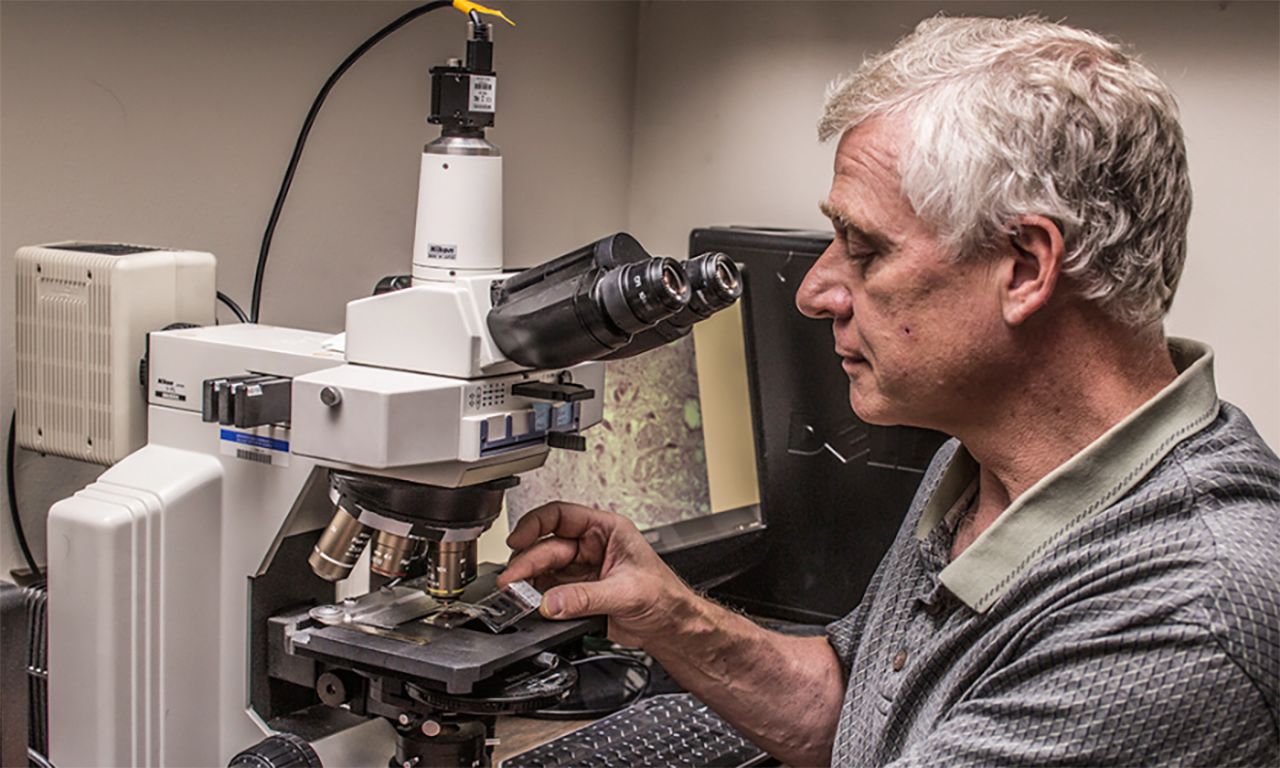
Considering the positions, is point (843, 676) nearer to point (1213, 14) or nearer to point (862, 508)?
point (862, 508)

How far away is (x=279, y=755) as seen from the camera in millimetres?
1261

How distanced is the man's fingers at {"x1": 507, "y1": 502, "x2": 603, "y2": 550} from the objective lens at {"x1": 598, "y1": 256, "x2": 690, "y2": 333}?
0.41 metres

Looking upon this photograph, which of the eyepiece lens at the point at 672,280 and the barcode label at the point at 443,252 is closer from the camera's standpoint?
the eyepiece lens at the point at 672,280

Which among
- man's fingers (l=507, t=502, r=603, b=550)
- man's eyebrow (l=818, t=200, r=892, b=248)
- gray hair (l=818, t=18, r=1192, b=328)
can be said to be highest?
gray hair (l=818, t=18, r=1192, b=328)

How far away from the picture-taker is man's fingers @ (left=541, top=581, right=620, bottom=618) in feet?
4.39

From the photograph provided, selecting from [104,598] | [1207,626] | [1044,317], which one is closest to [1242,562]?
[1207,626]

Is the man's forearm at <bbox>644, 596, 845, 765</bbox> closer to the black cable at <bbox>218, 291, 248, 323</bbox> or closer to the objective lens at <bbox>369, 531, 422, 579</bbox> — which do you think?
the objective lens at <bbox>369, 531, 422, 579</bbox>

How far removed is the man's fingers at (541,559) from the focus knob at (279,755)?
0.24 metres

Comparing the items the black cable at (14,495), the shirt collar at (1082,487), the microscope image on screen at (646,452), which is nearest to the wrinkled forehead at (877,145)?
the shirt collar at (1082,487)

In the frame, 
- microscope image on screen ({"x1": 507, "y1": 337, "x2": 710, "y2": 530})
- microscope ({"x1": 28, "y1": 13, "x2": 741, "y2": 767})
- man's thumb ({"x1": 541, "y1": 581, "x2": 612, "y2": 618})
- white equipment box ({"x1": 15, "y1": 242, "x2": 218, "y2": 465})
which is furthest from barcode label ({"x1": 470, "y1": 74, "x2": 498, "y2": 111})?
microscope image on screen ({"x1": 507, "y1": 337, "x2": 710, "y2": 530})

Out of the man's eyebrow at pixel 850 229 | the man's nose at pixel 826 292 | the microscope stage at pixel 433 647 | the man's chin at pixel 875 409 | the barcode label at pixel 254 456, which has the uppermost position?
the man's eyebrow at pixel 850 229

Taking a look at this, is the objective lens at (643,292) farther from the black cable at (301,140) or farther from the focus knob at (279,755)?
the black cable at (301,140)

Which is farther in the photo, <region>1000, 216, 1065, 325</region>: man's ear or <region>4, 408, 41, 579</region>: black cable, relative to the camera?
<region>4, 408, 41, 579</region>: black cable

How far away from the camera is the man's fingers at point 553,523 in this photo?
1.49m
